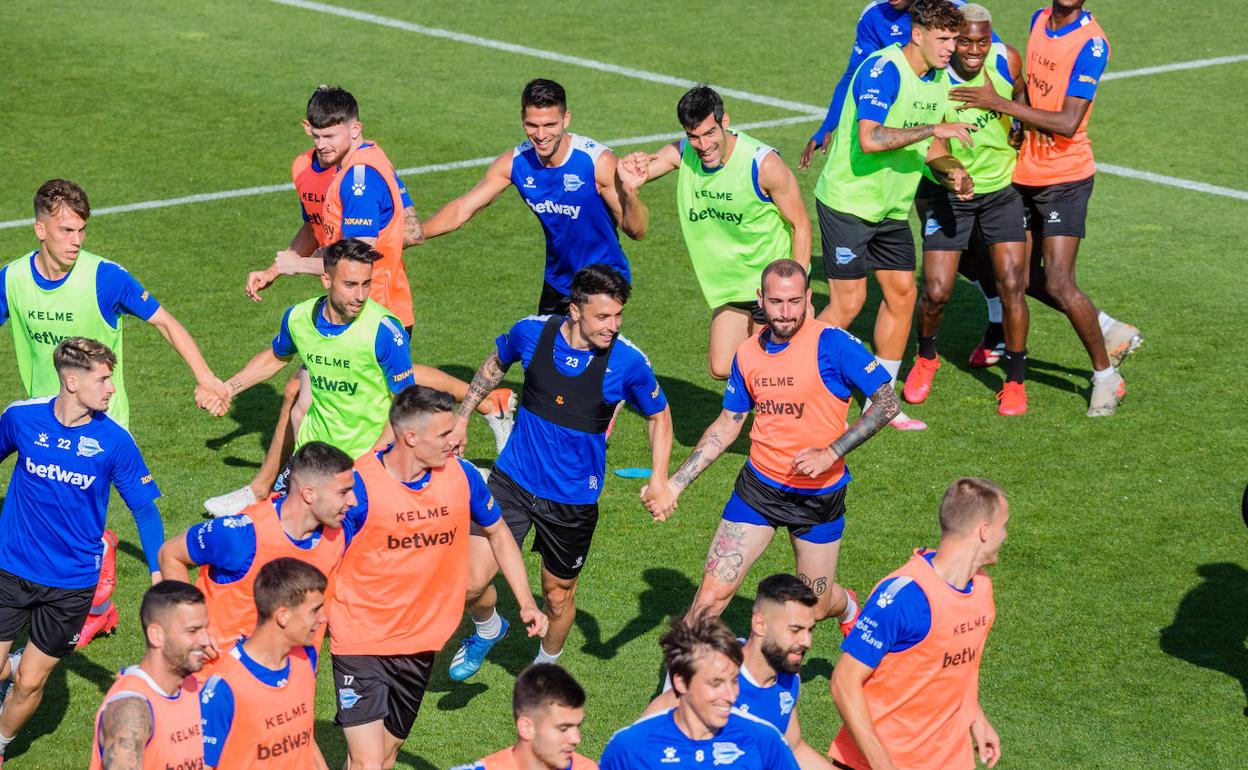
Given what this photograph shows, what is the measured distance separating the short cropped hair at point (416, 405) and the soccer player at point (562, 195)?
11.7ft

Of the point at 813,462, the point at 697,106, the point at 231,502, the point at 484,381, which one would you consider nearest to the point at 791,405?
the point at 813,462

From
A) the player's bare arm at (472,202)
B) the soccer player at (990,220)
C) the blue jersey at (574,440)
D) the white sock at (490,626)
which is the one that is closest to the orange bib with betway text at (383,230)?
the player's bare arm at (472,202)

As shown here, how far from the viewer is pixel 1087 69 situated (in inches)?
499

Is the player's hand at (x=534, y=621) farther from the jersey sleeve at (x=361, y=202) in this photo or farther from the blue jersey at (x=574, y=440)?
the jersey sleeve at (x=361, y=202)

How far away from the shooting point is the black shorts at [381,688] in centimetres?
762

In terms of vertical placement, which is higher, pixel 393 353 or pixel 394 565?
pixel 393 353

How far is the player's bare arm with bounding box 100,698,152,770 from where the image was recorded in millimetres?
5742

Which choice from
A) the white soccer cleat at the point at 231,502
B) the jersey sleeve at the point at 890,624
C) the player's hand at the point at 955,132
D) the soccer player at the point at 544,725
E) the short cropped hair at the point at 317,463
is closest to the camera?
the soccer player at the point at 544,725

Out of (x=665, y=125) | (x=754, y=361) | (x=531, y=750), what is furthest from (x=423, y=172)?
(x=531, y=750)

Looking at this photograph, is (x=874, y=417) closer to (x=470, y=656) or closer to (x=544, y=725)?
(x=470, y=656)

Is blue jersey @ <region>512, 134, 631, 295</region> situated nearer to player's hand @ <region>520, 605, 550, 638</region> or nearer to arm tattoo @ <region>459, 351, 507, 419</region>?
arm tattoo @ <region>459, 351, 507, 419</region>

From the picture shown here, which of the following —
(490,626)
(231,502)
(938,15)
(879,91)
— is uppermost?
(938,15)

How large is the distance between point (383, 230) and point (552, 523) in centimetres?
270

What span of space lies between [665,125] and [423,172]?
326 cm
